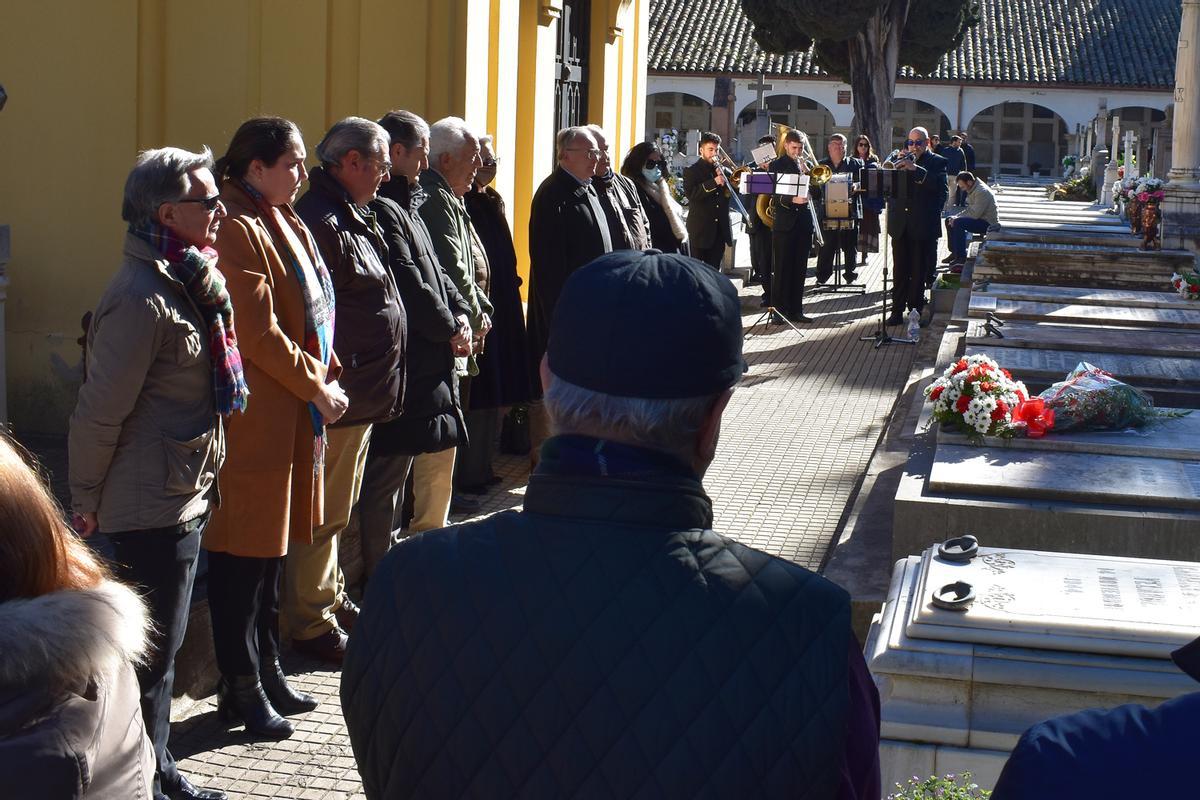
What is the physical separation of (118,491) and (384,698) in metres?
2.29

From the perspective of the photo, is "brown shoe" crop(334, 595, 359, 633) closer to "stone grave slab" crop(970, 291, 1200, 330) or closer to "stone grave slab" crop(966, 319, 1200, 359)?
"stone grave slab" crop(966, 319, 1200, 359)

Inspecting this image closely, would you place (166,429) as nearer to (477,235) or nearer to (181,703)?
(181,703)

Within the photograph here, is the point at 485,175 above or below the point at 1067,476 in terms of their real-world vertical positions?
above

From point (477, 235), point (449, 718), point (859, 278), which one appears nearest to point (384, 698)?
point (449, 718)

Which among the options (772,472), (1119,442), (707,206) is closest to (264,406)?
(1119,442)

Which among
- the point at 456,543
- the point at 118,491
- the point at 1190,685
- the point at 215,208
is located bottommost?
the point at 1190,685

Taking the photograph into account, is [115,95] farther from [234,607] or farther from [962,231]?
[962,231]

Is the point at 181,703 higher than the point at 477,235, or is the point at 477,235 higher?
the point at 477,235

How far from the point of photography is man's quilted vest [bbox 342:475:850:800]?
178 centimetres

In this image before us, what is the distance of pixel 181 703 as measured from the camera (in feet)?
16.5

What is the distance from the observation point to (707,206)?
1488cm

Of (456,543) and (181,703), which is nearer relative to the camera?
(456,543)

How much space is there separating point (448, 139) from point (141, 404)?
2830 mm

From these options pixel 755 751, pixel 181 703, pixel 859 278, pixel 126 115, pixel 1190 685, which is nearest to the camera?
pixel 755 751
